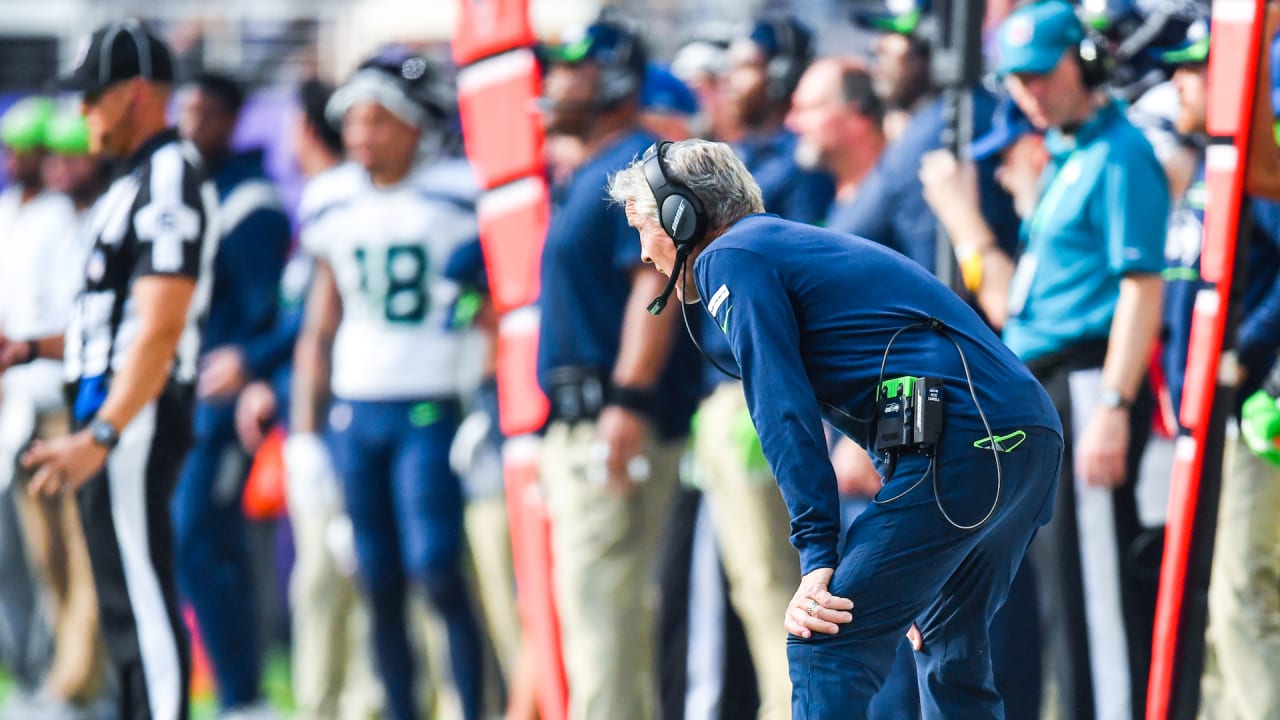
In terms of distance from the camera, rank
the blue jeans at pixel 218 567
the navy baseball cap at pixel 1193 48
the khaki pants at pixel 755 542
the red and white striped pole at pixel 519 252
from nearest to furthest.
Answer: the navy baseball cap at pixel 1193 48 → the khaki pants at pixel 755 542 → the red and white striped pole at pixel 519 252 → the blue jeans at pixel 218 567

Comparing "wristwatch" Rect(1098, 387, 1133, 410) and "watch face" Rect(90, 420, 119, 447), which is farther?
"watch face" Rect(90, 420, 119, 447)

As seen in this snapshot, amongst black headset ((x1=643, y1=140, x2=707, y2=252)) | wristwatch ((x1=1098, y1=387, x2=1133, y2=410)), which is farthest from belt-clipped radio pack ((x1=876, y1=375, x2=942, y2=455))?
wristwatch ((x1=1098, y1=387, x2=1133, y2=410))

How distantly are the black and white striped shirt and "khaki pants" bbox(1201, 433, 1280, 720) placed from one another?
2950mm

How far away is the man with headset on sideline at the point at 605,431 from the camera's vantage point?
577 cm

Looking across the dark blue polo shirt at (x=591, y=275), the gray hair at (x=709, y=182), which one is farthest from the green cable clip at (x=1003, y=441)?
the dark blue polo shirt at (x=591, y=275)

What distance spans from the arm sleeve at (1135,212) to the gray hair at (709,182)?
1.31m

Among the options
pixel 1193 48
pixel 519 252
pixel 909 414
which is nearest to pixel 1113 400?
pixel 1193 48

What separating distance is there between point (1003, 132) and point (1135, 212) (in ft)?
2.08

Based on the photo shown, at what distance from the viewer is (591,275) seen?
5.85m

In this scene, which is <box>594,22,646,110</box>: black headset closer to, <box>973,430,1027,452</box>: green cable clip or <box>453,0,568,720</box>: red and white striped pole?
<box>453,0,568,720</box>: red and white striped pole

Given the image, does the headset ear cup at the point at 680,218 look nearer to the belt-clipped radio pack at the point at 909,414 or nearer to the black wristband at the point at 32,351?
the belt-clipped radio pack at the point at 909,414

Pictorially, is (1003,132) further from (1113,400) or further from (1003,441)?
(1003,441)

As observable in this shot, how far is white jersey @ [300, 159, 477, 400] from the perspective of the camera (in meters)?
6.54

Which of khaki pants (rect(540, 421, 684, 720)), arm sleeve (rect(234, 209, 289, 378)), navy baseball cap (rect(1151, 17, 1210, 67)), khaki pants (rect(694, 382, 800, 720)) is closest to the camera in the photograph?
navy baseball cap (rect(1151, 17, 1210, 67))
